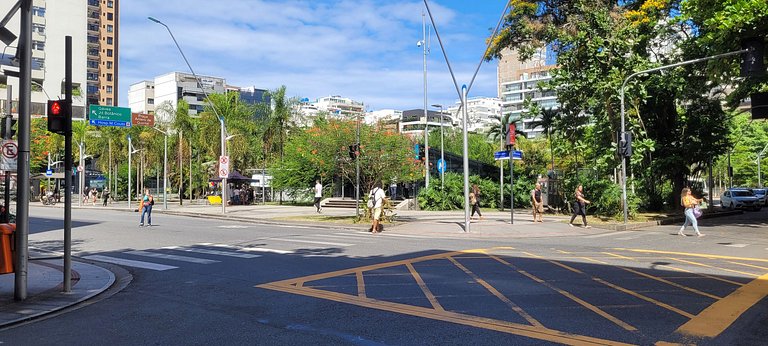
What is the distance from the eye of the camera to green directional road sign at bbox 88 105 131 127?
37281 mm

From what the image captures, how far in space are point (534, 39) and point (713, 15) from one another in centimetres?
1185

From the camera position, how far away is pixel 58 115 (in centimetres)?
850

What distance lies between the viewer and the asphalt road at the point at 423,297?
6.12 meters

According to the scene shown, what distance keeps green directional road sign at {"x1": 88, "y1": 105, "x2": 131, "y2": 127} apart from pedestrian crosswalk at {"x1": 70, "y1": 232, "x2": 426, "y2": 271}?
25081mm

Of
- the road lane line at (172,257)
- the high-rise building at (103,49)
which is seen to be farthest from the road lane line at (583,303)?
the high-rise building at (103,49)

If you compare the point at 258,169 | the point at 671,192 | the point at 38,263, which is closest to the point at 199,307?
the point at 38,263

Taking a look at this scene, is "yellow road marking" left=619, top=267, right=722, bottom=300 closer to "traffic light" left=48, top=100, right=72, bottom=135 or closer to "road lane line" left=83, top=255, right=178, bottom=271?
"road lane line" left=83, top=255, right=178, bottom=271

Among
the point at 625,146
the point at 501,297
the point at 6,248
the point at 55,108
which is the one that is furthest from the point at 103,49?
the point at 501,297

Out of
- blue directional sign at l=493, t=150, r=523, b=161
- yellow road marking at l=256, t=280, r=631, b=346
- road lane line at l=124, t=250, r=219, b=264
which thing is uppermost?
blue directional sign at l=493, t=150, r=523, b=161

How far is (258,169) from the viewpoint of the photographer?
57.0 m

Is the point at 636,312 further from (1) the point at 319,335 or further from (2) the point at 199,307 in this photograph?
(2) the point at 199,307

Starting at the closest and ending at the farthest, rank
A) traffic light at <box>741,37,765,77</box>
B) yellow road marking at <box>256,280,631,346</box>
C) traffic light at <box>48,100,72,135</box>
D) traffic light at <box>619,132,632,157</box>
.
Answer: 1. yellow road marking at <box>256,280,631,346</box>
2. traffic light at <box>48,100,72,135</box>
3. traffic light at <box>741,37,765,77</box>
4. traffic light at <box>619,132,632,157</box>

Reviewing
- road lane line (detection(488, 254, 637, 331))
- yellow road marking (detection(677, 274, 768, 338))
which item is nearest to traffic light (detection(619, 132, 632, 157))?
road lane line (detection(488, 254, 637, 331))

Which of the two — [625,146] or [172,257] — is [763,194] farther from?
[172,257]
